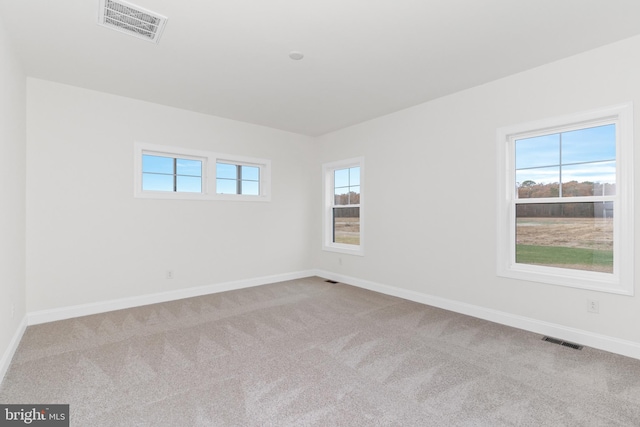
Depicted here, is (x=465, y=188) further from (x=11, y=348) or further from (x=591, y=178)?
(x=11, y=348)

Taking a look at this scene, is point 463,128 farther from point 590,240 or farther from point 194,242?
point 194,242

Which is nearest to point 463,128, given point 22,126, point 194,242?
point 194,242

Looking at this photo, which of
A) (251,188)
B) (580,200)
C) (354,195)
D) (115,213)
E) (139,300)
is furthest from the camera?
(354,195)

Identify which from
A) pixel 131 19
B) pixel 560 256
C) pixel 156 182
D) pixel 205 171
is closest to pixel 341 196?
pixel 205 171

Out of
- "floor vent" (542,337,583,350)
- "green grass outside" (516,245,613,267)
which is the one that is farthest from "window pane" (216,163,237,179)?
"floor vent" (542,337,583,350)

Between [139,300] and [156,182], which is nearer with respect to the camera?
[139,300]

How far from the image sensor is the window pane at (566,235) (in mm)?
2891

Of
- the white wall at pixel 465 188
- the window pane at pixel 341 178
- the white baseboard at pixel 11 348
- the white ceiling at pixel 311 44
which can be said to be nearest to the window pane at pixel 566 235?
the white wall at pixel 465 188

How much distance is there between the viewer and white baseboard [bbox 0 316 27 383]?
7.50ft

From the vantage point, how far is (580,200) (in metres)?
2.97

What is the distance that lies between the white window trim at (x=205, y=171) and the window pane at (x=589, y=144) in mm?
4064

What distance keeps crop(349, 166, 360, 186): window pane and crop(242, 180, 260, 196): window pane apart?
164cm

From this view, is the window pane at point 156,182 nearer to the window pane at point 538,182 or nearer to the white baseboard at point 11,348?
the white baseboard at point 11,348

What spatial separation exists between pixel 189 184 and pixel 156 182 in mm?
441
